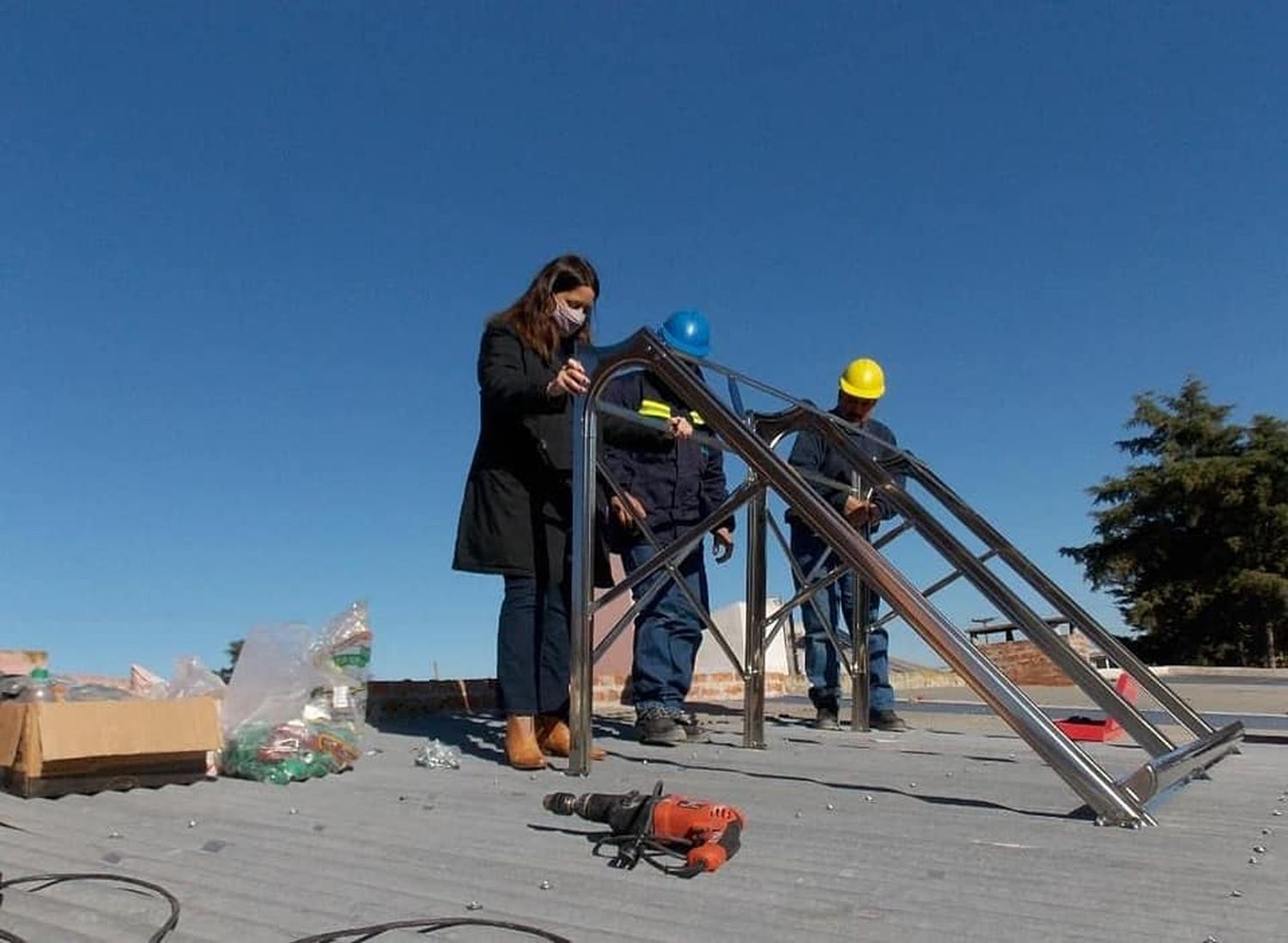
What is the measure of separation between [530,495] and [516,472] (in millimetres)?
84

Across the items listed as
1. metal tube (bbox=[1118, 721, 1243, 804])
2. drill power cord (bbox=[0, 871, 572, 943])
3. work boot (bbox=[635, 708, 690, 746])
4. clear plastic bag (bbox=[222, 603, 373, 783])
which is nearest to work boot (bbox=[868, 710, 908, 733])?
work boot (bbox=[635, 708, 690, 746])

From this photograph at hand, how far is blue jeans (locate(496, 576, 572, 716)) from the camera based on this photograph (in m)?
3.14

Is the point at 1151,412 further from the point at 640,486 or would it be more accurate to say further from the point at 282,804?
the point at 282,804

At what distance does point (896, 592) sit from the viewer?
86.1 inches

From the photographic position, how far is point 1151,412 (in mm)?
26594

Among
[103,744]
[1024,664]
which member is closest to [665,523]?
[103,744]

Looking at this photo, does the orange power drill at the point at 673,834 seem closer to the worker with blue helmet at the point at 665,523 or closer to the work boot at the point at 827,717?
the worker with blue helmet at the point at 665,523

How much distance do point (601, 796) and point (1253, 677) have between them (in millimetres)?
8633

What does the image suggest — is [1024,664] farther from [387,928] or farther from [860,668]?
[387,928]

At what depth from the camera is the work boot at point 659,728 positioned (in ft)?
12.1

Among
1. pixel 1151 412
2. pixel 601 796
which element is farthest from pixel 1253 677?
pixel 1151 412

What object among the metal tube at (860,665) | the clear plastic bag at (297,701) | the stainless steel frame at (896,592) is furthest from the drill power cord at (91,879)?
the metal tube at (860,665)

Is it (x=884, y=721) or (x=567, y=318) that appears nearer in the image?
(x=567, y=318)

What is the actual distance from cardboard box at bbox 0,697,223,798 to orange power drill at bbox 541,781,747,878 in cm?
131
